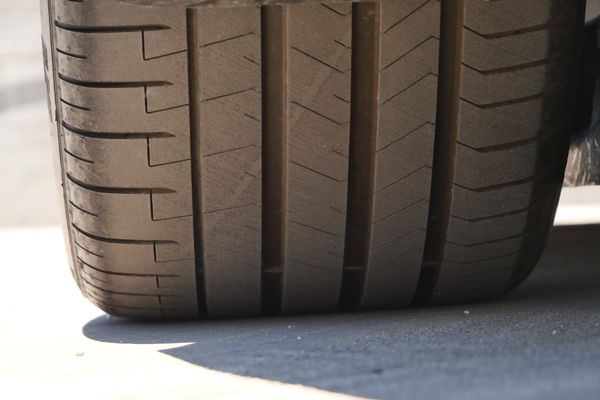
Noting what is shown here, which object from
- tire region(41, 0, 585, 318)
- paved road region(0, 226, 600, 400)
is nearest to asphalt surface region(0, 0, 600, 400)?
paved road region(0, 226, 600, 400)

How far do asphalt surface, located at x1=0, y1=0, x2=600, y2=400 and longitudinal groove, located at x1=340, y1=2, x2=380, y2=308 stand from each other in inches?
5.0

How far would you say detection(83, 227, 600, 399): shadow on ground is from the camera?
3.06ft

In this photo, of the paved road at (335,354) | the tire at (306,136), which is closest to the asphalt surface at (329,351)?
the paved road at (335,354)

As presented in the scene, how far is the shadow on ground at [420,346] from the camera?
3.06 feet

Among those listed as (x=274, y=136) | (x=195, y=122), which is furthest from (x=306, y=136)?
(x=195, y=122)

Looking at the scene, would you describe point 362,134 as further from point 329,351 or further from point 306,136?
point 329,351

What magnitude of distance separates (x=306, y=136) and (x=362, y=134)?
0.26ft

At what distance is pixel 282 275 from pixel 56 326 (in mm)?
577

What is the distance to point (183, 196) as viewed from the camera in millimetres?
1287

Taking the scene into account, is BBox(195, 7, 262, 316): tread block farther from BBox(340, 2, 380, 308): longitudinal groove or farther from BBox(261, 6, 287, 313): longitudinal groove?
BBox(340, 2, 380, 308): longitudinal groove

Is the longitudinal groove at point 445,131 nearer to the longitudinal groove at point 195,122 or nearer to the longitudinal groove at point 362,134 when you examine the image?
the longitudinal groove at point 362,134

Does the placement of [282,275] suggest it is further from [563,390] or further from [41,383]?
[563,390]

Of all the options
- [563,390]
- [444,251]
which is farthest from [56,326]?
[563,390]

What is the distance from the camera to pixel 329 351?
1154mm
